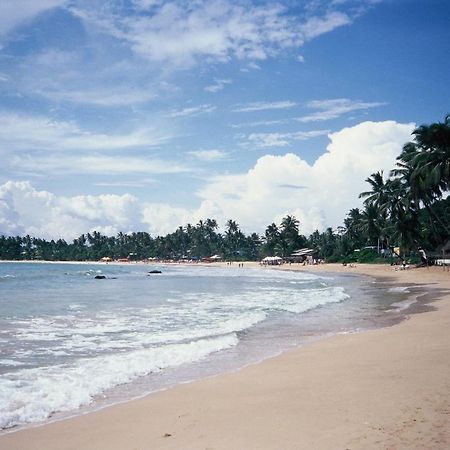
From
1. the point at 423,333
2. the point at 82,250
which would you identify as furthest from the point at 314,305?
the point at 82,250

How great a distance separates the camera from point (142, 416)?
5.75 metres

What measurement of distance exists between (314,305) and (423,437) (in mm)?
16288

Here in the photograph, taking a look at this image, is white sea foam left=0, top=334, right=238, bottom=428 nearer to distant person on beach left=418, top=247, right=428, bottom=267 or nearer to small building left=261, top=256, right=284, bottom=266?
distant person on beach left=418, top=247, right=428, bottom=267

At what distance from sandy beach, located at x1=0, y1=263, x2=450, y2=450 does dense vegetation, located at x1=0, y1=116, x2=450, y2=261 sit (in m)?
33.9

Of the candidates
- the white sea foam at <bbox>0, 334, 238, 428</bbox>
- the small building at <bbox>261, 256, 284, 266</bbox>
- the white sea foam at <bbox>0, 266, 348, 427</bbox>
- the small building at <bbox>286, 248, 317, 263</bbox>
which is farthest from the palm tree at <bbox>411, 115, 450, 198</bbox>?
the small building at <bbox>261, 256, 284, 266</bbox>

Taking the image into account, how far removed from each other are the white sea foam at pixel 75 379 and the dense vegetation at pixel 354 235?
109 ft

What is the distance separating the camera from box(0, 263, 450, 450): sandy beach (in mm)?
4523

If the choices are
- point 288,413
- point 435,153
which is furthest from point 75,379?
point 435,153

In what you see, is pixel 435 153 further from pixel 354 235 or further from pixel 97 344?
pixel 354 235

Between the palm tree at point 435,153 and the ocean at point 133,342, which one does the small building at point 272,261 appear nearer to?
the palm tree at point 435,153

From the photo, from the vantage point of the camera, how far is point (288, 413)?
538cm

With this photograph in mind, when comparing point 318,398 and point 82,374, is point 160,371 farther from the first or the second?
point 318,398

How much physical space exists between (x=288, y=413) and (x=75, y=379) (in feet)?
13.8

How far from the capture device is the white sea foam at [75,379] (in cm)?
629
